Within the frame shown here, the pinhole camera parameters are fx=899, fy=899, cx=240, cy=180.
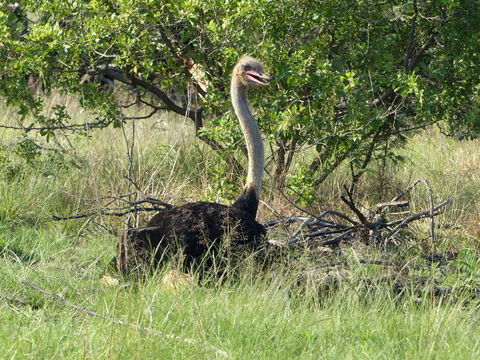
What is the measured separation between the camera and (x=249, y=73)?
18.8ft

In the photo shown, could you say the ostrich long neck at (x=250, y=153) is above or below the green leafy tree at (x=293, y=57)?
below

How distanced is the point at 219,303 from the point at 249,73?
2034mm

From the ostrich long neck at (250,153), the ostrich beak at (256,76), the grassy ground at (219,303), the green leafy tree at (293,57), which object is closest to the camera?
the grassy ground at (219,303)

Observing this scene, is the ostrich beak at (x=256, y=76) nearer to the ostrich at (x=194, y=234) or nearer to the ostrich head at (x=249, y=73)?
the ostrich head at (x=249, y=73)

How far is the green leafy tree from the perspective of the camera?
245 inches

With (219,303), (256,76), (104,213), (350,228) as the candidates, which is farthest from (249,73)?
(219,303)

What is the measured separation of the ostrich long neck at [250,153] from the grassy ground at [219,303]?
548mm

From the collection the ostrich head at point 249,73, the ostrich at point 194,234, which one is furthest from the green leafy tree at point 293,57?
the ostrich at point 194,234

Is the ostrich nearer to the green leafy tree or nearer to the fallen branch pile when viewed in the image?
the fallen branch pile

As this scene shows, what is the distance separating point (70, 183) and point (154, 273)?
10.0 feet

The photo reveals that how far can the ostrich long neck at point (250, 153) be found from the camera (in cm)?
535

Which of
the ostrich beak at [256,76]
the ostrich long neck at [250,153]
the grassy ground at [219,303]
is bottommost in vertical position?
the grassy ground at [219,303]

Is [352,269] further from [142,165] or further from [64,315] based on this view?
[142,165]

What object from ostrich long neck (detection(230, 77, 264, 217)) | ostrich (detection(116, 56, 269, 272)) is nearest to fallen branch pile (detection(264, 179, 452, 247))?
ostrich long neck (detection(230, 77, 264, 217))
